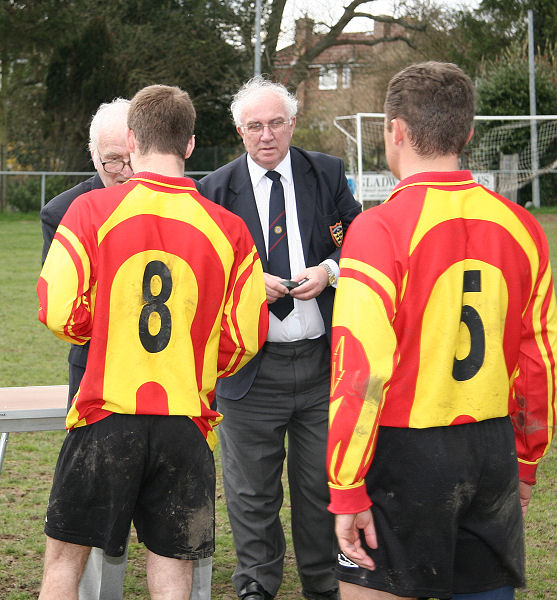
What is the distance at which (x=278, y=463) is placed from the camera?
4051mm

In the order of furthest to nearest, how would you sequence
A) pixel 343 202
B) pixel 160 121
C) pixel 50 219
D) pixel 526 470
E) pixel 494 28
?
1. pixel 494 28
2. pixel 343 202
3. pixel 50 219
4. pixel 160 121
5. pixel 526 470

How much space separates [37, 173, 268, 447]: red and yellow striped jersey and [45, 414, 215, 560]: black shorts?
6 cm

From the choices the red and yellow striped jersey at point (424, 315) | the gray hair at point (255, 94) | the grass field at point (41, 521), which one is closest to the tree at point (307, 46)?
the grass field at point (41, 521)

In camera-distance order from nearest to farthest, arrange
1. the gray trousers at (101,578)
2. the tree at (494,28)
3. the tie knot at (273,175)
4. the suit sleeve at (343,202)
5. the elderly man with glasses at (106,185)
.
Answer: the elderly man with glasses at (106,185), the gray trousers at (101,578), the tie knot at (273,175), the suit sleeve at (343,202), the tree at (494,28)

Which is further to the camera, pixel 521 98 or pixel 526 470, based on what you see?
pixel 521 98

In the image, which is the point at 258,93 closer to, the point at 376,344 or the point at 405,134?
the point at 405,134

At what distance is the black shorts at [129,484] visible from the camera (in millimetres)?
2686

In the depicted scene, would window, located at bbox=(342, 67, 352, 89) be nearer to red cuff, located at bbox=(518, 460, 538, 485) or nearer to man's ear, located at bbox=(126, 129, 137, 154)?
man's ear, located at bbox=(126, 129, 137, 154)

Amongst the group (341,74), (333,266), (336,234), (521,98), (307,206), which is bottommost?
(333,266)

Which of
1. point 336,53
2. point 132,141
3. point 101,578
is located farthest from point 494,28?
point 132,141

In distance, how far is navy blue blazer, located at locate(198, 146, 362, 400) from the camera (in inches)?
153

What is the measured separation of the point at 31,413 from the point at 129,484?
4.37 ft

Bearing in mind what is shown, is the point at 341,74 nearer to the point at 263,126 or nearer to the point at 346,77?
the point at 346,77

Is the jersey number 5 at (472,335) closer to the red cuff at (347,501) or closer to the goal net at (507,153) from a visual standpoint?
the red cuff at (347,501)
